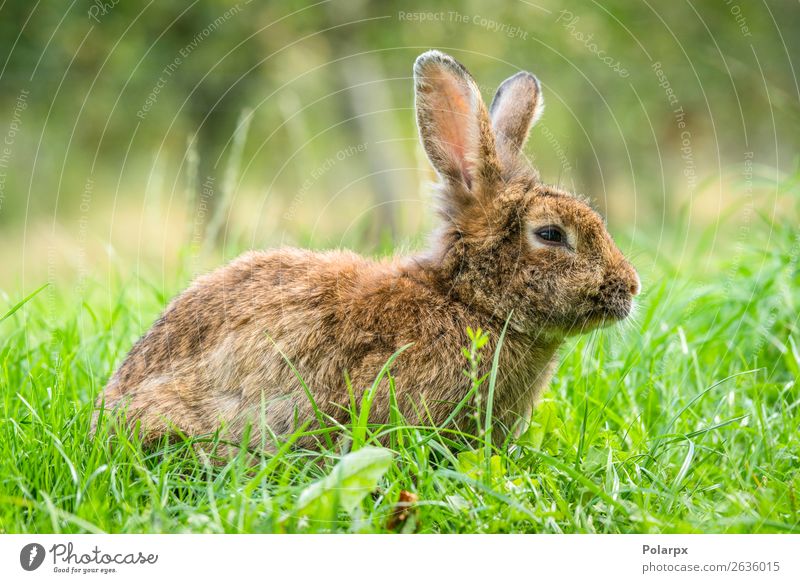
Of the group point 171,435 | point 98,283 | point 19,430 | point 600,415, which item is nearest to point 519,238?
point 600,415

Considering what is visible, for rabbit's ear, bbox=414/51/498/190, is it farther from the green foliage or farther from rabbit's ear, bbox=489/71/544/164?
the green foliage

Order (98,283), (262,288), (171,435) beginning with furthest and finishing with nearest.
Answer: (98,283), (262,288), (171,435)

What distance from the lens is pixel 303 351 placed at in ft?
12.1

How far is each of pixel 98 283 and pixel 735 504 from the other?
4605 millimetres

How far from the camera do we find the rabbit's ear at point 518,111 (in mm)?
4457

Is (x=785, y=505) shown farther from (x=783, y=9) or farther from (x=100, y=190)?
(x=100, y=190)

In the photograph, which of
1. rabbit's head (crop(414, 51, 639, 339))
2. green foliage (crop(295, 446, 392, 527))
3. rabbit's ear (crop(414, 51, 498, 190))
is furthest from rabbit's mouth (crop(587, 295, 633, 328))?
green foliage (crop(295, 446, 392, 527))

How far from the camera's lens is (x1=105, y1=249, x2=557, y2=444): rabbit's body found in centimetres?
363

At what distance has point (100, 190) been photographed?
14680 mm

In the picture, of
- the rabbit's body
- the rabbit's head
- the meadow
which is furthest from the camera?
the rabbit's head

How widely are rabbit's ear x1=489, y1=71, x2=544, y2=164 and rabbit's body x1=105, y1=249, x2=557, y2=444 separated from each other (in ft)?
2.90

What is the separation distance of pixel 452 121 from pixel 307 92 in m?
8.91
